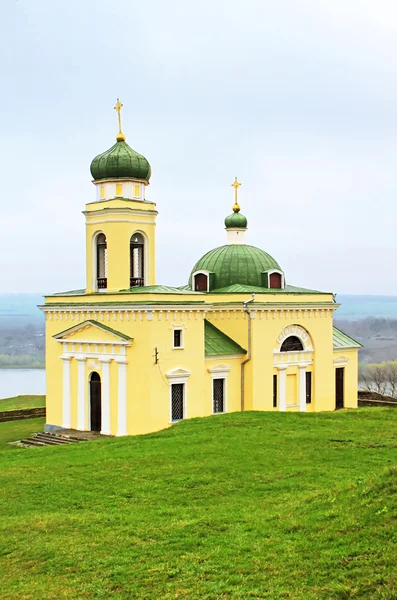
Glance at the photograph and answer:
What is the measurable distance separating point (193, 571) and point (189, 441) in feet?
32.2

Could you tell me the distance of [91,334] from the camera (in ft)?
85.1

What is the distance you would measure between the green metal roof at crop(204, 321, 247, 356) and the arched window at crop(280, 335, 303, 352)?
192 centimetres

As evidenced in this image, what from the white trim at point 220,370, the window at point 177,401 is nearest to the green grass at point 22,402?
the white trim at point 220,370

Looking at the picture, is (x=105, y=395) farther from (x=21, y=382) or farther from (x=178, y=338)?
(x=21, y=382)

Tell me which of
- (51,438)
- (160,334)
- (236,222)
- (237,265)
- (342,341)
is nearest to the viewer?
(160,334)

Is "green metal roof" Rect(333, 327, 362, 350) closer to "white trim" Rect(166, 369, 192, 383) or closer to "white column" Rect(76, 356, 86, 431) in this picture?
"white trim" Rect(166, 369, 192, 383)

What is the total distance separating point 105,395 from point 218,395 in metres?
4.13

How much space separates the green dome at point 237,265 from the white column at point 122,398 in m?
7.24

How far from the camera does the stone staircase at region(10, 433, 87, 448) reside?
82.5ft

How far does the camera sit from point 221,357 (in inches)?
1062

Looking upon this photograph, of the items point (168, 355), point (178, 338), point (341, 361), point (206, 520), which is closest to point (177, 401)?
point (168, 355)

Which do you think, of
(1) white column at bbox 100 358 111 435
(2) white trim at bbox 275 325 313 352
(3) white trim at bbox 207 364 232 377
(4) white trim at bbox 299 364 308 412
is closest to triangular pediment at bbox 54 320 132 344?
(1) white column at bbox 100 358 111 435

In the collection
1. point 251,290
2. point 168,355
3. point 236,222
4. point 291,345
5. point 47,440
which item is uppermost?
point 236,222

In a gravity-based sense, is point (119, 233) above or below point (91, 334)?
above
